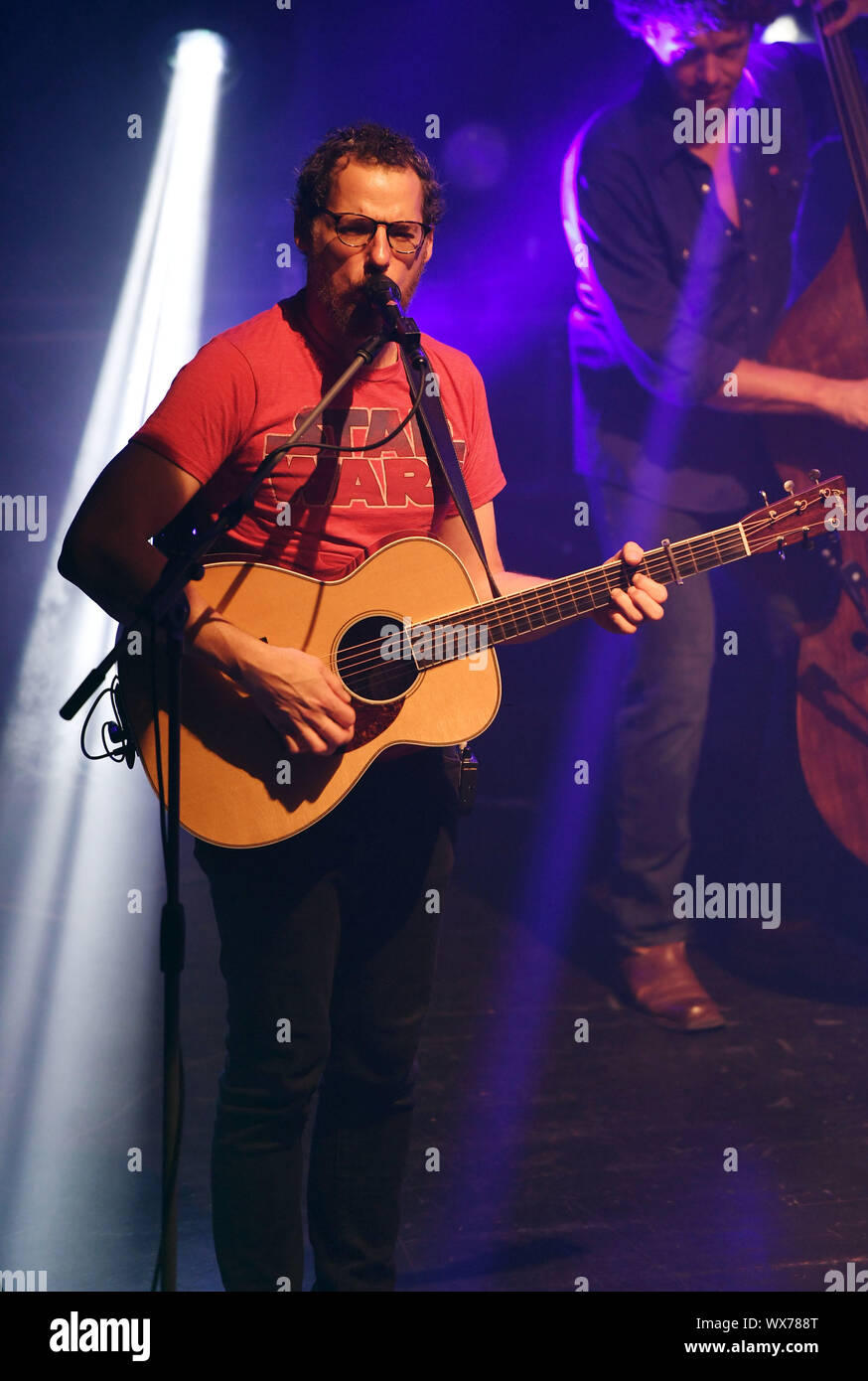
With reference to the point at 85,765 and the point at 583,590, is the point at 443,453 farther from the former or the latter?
the point at 85,765

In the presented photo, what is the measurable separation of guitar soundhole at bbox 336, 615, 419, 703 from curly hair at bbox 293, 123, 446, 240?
0.72 m

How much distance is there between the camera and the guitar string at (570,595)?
81.0 inches

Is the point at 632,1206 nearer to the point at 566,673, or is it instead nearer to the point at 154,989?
the point at 154,989

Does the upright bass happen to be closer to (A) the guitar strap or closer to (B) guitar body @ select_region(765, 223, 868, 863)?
(B) guitar body @ select_region(765, 223, 868, 863)

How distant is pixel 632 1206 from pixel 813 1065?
3.01 ft

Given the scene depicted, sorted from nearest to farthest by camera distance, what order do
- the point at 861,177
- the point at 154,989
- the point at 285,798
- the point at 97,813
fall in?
1. the point at 285,798
2. the point at 861,177
3. the point at 154,989
4. the point at 97,813

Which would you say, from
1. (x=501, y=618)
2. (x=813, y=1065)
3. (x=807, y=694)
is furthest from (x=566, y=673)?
(x=501, y=618)

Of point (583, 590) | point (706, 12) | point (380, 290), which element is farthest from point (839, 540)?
point (380, 290)

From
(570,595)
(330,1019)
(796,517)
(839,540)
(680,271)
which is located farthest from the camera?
(680,271)

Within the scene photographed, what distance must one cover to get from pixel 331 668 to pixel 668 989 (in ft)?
7.03

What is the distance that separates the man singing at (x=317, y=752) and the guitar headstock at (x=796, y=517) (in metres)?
0.66

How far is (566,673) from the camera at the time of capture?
4.86m

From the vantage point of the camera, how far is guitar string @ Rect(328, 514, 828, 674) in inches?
81.0

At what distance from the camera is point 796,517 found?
2.34 m
